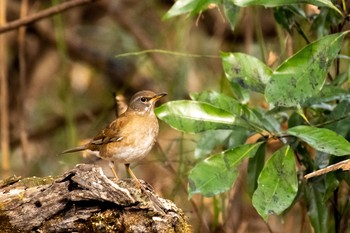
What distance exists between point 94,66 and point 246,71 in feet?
14.7

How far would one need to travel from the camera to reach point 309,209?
4.28 m

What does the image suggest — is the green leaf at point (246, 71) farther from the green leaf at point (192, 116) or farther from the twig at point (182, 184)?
the twig at point (182, 184)

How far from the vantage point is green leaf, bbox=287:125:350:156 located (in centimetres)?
347

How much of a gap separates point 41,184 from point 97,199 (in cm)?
41

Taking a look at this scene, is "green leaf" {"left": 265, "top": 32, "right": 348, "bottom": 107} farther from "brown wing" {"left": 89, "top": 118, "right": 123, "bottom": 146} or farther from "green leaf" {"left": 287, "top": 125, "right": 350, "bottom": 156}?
"brown wing" {"left": 89, "top": 118, "right": 123, "bottom": 146}

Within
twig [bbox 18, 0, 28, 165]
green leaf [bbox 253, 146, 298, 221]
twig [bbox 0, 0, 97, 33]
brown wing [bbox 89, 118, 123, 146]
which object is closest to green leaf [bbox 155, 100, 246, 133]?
green leaf [bbox 253, 146, 298, 221]

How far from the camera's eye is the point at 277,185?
366 cm

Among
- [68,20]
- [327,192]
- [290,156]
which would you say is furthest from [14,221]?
[68,20]

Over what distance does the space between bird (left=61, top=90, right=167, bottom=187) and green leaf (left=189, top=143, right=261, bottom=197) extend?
94cm

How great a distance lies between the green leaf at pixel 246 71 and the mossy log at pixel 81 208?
0.85 metres

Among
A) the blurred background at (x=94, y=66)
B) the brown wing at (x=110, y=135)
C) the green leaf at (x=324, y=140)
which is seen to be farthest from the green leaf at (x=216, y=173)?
the blurred background at (x=94, y=66)

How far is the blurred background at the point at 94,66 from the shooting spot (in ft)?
23.1

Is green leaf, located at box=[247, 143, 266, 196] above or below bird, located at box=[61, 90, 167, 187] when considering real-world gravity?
below

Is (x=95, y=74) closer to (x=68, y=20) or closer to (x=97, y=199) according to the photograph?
(x=68, y=20)
